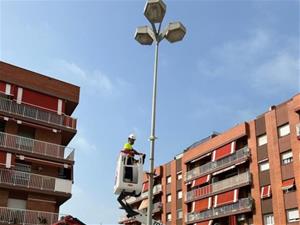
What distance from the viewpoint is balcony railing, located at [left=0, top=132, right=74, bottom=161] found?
3297cm

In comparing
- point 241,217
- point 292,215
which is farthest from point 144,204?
point 292,215

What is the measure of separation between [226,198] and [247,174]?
14.2 feet

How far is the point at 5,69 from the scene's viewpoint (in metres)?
35.1

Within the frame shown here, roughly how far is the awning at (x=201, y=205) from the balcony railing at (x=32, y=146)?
66.7 ft

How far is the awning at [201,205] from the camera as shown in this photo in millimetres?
50328

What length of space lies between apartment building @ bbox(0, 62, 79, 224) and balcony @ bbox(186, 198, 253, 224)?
57.6ft

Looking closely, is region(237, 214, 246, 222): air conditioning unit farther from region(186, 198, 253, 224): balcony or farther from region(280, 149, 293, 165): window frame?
region(280, 149, 293, 165): window frame

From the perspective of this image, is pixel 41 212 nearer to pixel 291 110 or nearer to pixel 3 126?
pixel 3 126

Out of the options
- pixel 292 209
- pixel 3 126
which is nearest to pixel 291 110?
pixel 292 209

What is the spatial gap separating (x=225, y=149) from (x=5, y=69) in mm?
24429

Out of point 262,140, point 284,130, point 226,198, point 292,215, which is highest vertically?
point 284,130

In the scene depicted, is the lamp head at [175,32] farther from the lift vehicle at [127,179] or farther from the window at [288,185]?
the window at [288,185]

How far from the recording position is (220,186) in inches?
1900

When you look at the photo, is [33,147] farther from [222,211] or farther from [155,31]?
[155,31]
